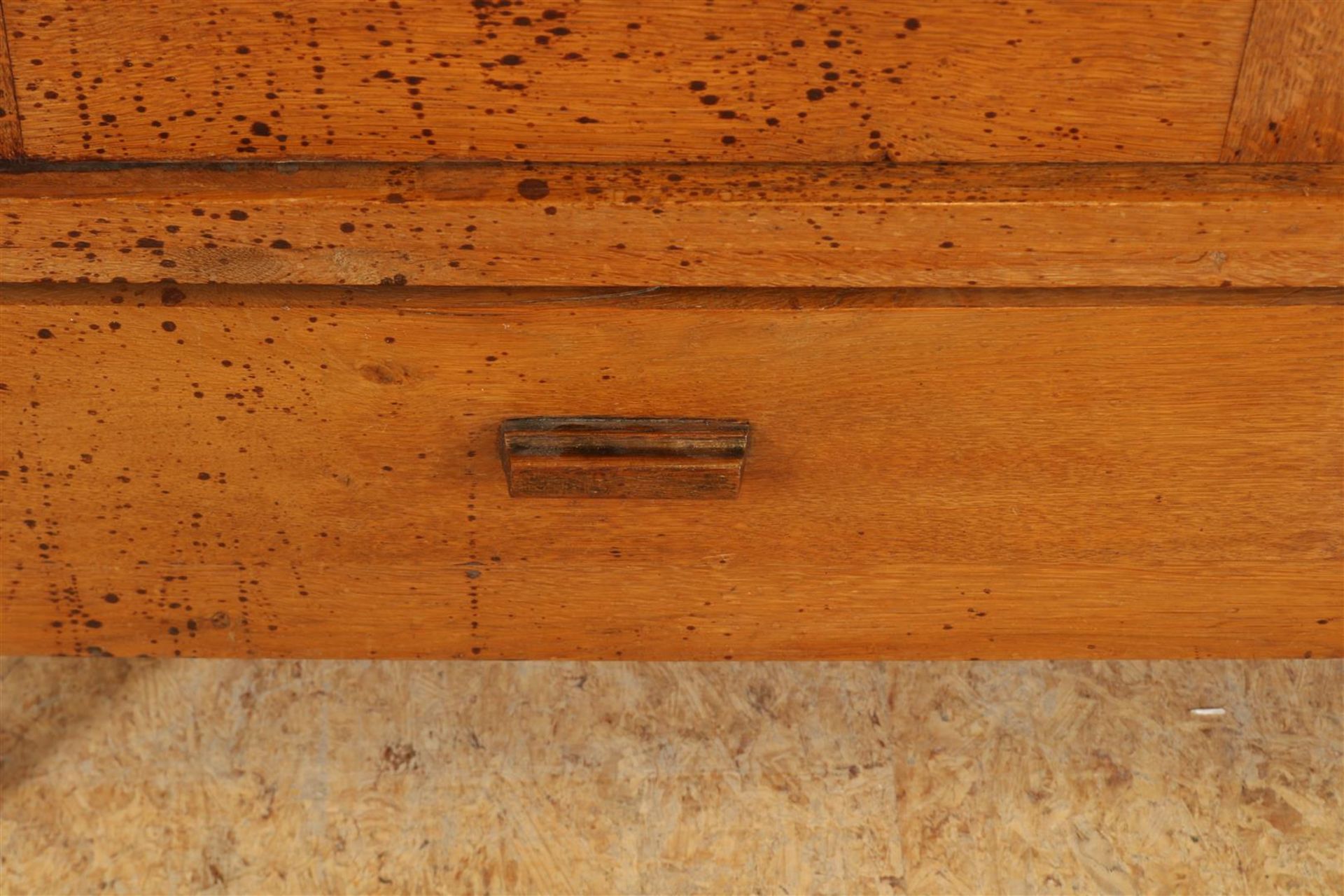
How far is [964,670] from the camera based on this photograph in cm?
101

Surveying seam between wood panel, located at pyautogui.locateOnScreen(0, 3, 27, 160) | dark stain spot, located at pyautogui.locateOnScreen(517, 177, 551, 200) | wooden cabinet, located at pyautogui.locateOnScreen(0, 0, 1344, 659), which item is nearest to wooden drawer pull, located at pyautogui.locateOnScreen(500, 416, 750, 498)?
wooden cabinet, located at pyautogui.locateOnScreen(0, 0, 1344, 659)

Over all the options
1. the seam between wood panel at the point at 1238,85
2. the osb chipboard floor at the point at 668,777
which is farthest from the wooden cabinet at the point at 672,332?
the osb chipboard floor at the point at 668,777

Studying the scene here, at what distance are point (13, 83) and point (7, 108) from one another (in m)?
0.01

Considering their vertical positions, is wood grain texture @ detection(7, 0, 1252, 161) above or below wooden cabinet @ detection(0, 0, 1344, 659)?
above

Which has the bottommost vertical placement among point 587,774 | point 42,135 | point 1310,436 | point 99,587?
point 587,774

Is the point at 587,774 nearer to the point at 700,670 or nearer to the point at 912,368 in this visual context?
the point at 700,670

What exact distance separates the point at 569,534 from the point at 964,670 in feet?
1.31

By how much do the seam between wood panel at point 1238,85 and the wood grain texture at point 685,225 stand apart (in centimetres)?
1

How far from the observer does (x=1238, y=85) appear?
23.3 inches

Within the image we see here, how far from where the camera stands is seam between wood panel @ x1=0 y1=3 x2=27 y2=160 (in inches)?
22.7

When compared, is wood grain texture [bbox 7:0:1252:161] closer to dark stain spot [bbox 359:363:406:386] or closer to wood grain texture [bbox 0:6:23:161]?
wood grain texture [bbox 0:6:23:161]

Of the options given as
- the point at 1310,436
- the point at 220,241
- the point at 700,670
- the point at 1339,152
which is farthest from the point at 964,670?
the point at 220,241

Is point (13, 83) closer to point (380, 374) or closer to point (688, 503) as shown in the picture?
point (380, 374)

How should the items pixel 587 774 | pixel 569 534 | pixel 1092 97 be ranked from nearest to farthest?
pixel 1092 97, pixel 569 534, pixel 587 774
